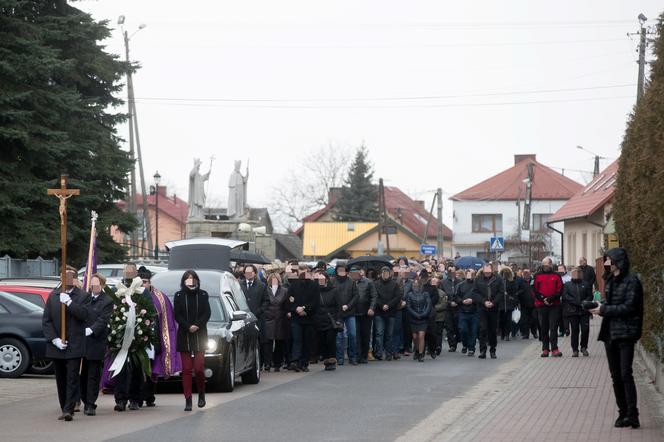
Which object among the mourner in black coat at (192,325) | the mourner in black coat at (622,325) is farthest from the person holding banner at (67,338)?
the mourner in black coat at (622,325)

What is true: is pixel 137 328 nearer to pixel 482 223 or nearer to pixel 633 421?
pixel 633 421

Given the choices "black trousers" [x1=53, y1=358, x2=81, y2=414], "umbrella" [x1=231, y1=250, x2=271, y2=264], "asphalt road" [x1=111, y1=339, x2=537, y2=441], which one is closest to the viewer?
"asphalt road" [x1=111, y1=339, x2=537, y2=441]

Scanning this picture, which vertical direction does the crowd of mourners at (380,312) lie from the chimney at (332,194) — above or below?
below

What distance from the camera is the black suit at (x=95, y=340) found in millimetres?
14855

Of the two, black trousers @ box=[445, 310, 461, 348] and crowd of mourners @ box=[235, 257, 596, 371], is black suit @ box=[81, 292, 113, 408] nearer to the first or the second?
crowd of mourners @ box=[235, 257, 596, 371]

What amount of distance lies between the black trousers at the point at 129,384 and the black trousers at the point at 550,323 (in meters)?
11.0

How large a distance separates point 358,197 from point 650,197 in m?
101

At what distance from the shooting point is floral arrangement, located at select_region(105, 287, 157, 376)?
51.0 feet

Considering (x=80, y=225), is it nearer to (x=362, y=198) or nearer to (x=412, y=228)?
(x=362, y=198)

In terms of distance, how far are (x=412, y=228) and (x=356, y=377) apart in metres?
106

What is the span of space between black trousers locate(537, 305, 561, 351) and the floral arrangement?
10.9 m

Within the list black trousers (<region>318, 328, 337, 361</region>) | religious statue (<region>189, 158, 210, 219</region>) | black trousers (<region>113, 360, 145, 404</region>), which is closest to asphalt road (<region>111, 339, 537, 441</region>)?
black trousers (<region>318, 328, 337, 361</region>)

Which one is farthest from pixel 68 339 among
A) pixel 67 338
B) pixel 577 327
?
pixel 577 327

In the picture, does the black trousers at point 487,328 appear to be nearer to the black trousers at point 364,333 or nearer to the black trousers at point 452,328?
the black trousers at point 364,333
